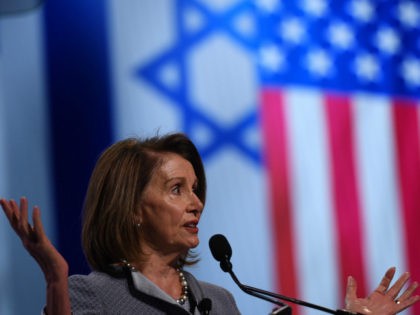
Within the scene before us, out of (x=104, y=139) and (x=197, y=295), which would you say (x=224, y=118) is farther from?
(x=197, y=295)

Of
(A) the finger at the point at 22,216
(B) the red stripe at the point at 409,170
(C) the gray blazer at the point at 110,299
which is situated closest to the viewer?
(A) the finger at the point at 22,216

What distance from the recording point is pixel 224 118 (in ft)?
10.0

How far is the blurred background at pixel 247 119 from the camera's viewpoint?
8.87ft

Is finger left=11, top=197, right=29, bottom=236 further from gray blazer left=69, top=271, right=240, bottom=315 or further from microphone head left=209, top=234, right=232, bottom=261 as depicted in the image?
microphone head left=209, top=234, right=232, bottom=261

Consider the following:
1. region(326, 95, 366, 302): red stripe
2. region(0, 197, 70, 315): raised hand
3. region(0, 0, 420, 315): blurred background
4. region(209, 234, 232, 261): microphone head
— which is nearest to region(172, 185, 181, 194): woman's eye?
region(209, 234, 232, 261): microphone head

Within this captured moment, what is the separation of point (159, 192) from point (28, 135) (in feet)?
2.93

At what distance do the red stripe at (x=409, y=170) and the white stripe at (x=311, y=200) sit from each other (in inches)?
16.2

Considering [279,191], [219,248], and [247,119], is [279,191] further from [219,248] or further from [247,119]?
[219,248]

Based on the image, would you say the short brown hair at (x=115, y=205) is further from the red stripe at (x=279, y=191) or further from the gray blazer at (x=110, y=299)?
the red stripe at (x=279, y=191)

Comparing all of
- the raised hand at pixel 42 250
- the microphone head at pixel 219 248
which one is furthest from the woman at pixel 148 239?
the raised hand at pixel 42 250

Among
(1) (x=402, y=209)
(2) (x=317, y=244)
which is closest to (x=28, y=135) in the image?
(2) (x=317, y=244)

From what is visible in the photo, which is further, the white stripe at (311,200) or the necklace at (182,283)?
the white stripe at (311,200)

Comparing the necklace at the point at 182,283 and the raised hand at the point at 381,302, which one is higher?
the necklace at the point at 182,283

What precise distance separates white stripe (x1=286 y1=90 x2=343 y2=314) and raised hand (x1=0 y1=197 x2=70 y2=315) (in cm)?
170
